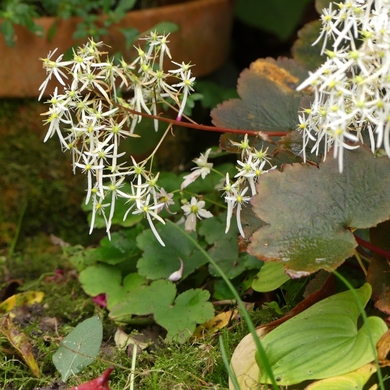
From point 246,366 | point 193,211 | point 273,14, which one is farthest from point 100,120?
point 273,14

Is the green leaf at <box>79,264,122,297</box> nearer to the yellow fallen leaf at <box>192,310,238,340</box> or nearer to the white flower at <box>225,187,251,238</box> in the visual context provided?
the yellow fallen leaf at <box>192,310,238,340</box>

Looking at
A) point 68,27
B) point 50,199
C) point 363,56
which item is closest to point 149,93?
point 363,56

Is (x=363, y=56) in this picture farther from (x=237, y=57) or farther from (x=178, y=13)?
(x=237, y=57)

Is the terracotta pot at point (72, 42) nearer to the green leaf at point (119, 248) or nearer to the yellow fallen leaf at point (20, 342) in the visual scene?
the green leaf at point (119, 248)

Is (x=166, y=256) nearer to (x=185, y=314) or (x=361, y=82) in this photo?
(x=185, y=314)

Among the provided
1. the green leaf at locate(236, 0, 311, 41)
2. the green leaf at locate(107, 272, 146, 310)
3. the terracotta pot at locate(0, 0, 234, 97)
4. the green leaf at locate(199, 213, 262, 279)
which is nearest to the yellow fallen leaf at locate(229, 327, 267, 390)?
the green leaf at locate(199, 213, 262, 279)
